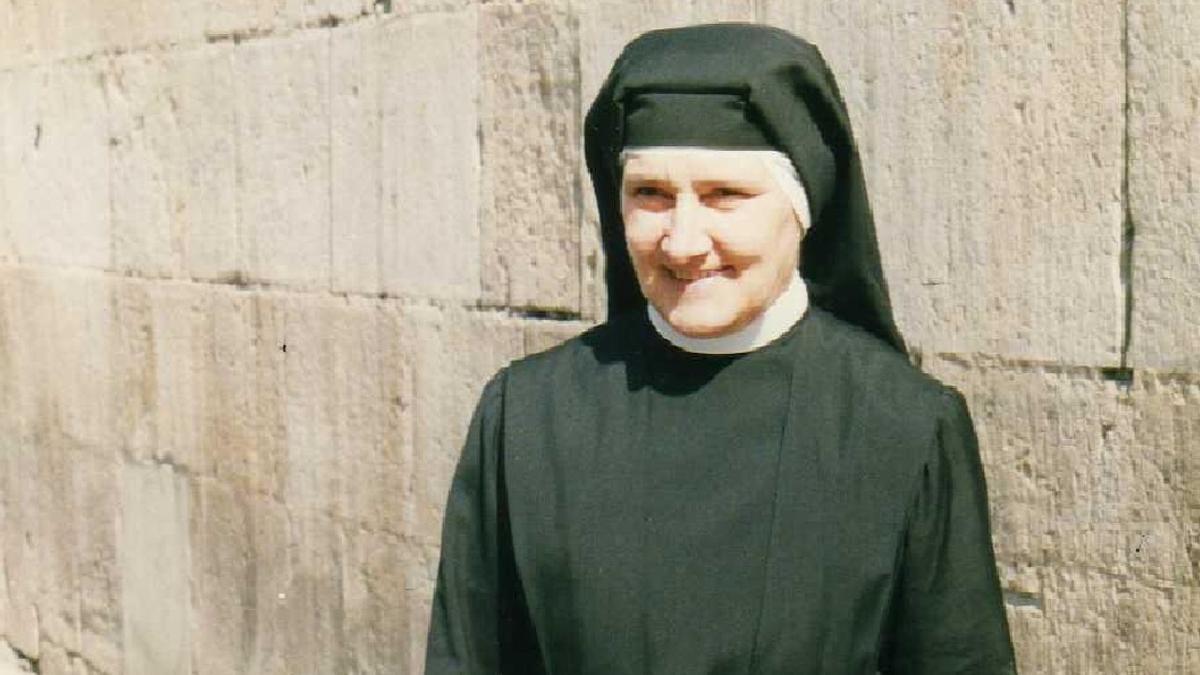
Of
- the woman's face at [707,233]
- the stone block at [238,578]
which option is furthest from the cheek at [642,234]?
the stone block at [238,578]

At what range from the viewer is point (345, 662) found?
206 inches

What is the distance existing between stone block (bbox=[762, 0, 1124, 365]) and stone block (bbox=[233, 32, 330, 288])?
204cm

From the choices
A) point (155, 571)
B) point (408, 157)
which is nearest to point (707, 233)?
point (408, 157)

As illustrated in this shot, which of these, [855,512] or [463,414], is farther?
[463,414]

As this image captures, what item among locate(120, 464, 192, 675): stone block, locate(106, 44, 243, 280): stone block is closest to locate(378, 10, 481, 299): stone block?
locate(106, 44, 243, 280): stone block

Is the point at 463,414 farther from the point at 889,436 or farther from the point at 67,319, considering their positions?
the point at 67,319

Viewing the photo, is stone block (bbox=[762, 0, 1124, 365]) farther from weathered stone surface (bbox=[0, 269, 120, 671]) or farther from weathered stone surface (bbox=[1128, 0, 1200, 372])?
weathered stone surface (bbox=[0, 269, 120, 671])

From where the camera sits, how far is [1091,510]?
10.6 feet

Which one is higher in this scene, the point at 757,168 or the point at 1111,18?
the point at 1111,18

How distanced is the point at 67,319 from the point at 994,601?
15.8 ft

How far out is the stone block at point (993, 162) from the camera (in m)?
3.20

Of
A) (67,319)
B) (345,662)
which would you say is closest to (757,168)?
(345,662)

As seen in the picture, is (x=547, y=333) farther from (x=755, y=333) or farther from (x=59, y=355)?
(x=59, y=355)

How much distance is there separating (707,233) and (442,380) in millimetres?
2166
